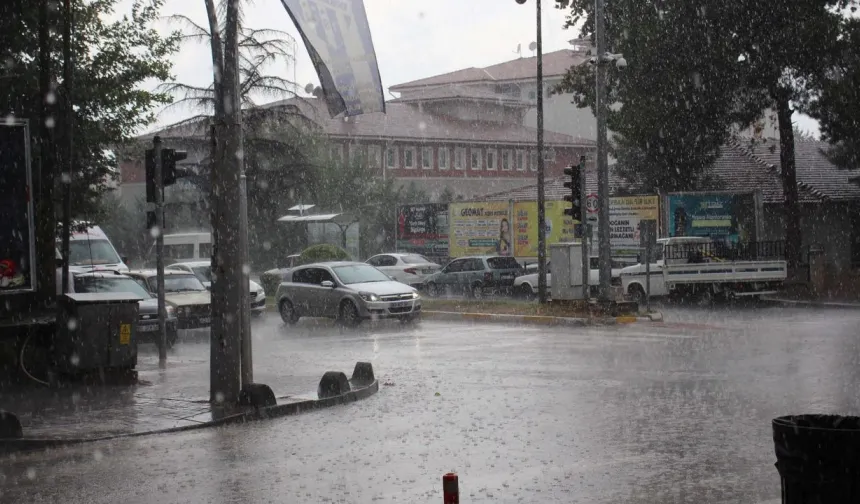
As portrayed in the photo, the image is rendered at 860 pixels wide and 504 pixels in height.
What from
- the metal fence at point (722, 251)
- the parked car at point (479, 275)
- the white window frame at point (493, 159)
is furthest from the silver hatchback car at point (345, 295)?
the white window frame at point (493, 159)

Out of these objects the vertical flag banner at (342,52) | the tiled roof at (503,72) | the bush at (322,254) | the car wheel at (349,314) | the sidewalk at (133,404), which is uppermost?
the tiled roof at (503,72)

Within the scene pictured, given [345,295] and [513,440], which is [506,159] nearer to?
[345,295]

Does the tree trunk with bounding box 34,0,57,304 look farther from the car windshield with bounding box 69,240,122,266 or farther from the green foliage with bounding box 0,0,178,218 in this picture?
the car windshield with bounding box 69,240,122,266

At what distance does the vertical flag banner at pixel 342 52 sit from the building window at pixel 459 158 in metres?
64.4

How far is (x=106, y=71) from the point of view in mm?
21062

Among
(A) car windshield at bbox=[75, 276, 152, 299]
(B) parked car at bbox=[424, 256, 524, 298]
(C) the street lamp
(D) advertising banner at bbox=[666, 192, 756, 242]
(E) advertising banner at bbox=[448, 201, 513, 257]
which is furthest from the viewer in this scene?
(E) advertising banner at bbox=[448, 201, 513, 257]

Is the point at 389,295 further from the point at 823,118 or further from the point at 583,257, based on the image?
the point at 823,118

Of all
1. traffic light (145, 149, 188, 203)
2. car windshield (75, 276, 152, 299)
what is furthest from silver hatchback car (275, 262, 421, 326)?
traffic light (145, 149, 188, 203)

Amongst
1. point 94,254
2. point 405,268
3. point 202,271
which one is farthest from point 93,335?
point 405,268

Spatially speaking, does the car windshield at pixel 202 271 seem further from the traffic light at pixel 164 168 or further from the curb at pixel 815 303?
the curb at pixel 815 303

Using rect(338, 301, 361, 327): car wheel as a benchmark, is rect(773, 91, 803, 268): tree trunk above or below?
above

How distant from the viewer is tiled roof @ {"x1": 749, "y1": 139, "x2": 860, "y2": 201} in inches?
1799

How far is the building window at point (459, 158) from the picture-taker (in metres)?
77.8

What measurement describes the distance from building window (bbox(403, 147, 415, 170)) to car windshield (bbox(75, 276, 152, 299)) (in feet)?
174
